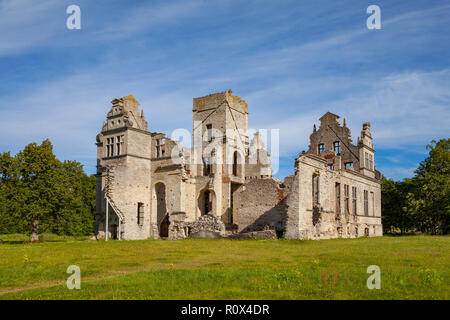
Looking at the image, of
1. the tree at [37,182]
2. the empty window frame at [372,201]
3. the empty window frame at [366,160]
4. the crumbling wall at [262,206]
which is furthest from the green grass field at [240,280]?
the empty window frame at [366,160]

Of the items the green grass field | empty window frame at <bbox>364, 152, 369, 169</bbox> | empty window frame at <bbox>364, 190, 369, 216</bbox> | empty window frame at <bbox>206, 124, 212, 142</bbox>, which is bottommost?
the green grass field

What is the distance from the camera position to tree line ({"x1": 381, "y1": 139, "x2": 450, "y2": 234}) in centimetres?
4778

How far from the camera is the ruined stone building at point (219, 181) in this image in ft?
131

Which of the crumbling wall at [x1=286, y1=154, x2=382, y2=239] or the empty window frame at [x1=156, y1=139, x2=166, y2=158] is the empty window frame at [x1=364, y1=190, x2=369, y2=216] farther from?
the empty window frame at [x1=156, y1=139, x2=166, y2=158]

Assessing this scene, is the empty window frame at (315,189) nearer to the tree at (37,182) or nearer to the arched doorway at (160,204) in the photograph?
the arched doorway at (160,204)

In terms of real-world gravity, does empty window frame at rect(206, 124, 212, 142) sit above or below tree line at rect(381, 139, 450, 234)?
above

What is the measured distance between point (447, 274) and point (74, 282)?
11.3m

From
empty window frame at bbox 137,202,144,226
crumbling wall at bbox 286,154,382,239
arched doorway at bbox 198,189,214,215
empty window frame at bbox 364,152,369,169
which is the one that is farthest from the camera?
empty window frame at bbox 364,152,369,169

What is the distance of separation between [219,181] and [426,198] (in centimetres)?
2443

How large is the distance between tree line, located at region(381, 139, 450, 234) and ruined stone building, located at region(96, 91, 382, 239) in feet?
15.1

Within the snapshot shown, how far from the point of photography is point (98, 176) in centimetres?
4491

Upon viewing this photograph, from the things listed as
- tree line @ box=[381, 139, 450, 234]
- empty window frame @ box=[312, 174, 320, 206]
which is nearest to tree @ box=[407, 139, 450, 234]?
tree line @ box=[381, 139, 450, 234]
